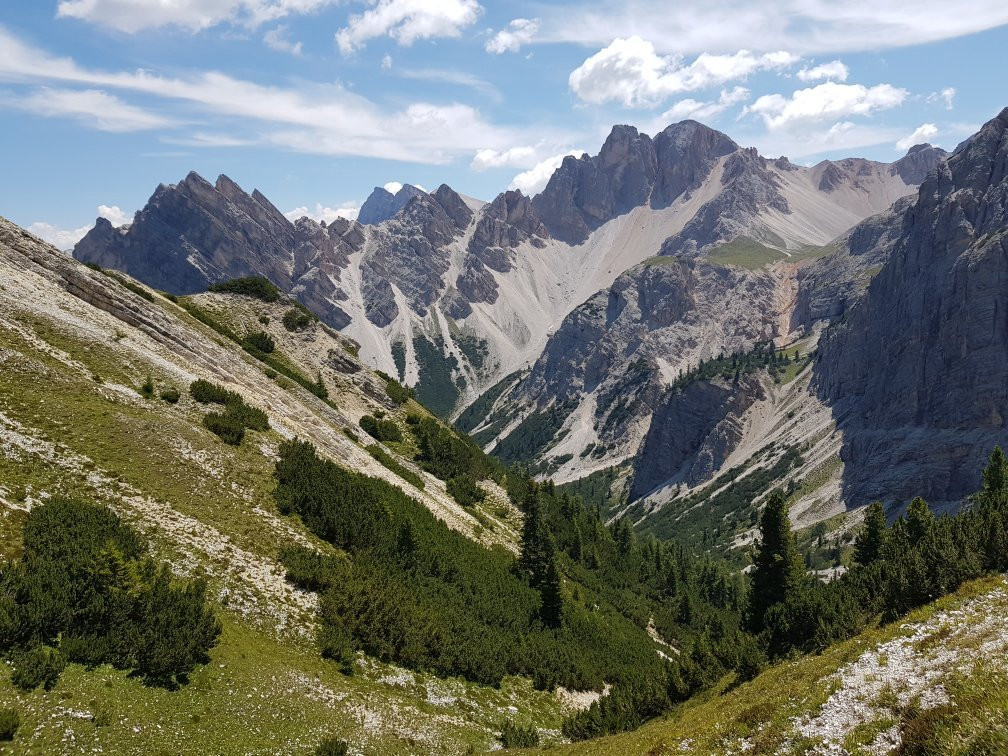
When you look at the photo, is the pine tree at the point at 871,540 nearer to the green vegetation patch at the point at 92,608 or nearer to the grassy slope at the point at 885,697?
the grassy slope at the point at 885,697

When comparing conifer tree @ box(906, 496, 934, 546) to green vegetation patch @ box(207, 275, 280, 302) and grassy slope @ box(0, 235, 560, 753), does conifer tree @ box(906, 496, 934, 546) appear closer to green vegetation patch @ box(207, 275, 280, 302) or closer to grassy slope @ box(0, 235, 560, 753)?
grassy slope @ box(0, 235, 560, 753)

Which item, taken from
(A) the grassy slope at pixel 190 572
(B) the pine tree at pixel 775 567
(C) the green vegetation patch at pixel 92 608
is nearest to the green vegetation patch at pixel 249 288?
(A) the grassy slope at pixel 190 572

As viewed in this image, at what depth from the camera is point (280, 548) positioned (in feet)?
125

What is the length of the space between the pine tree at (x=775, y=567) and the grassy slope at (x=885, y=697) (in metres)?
27.6

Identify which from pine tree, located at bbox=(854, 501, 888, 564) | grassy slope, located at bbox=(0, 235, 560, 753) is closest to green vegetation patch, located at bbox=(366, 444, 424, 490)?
grassy slope, located at bbox=(0, 235, 560, 753)

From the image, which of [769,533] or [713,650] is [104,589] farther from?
[769,533]

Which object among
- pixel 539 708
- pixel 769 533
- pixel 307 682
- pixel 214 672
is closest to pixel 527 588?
pixel 539 708

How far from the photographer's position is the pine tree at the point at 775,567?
56.8 m

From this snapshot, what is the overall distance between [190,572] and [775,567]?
50.1 metres

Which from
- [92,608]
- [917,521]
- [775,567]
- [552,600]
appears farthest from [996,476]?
[92,608]

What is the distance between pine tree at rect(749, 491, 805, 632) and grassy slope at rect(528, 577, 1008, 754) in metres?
27.6

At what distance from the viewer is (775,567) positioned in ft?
189

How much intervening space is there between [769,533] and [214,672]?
49234 mm

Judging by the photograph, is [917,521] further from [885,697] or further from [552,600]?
[885,697]
